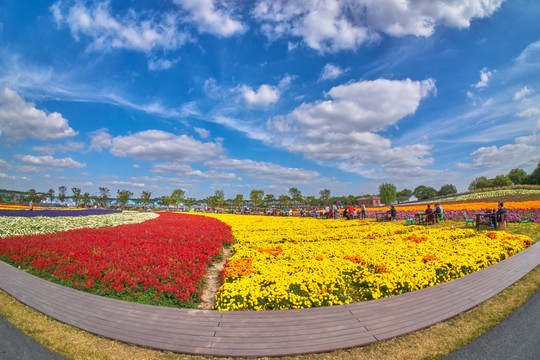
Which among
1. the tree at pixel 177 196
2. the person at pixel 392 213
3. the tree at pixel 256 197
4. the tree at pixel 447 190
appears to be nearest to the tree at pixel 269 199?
→ the tree at pixel 256 197

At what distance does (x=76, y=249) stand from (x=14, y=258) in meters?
2.03

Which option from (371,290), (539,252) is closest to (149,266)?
(371,290)

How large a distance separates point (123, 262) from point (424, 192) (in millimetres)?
156793

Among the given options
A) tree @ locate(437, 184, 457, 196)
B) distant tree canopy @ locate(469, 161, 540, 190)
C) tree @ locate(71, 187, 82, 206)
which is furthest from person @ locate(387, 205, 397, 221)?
tree @ locate(437, 184, 457, 196)

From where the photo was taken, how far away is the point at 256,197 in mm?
67812

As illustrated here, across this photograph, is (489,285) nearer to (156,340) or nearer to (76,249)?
(156,340)

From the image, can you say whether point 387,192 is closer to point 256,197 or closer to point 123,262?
point 256,197

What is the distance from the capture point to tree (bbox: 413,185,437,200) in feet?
424

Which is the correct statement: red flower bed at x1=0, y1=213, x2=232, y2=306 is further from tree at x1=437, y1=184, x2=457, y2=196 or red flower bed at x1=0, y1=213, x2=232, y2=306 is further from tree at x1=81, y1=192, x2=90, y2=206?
tree at x1=437, y1=184, x2=457, y2=196

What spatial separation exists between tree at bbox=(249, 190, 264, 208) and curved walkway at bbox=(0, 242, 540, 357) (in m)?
61.1

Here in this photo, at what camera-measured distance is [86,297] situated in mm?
6328

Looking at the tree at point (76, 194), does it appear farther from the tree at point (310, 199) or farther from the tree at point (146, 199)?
the tree at point (310, 199)

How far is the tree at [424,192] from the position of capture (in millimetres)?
129375

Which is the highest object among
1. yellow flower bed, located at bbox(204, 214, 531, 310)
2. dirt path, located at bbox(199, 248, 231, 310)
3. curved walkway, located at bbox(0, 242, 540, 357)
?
yellow flower bed, located at bbox(204, 214, 531, 310)
